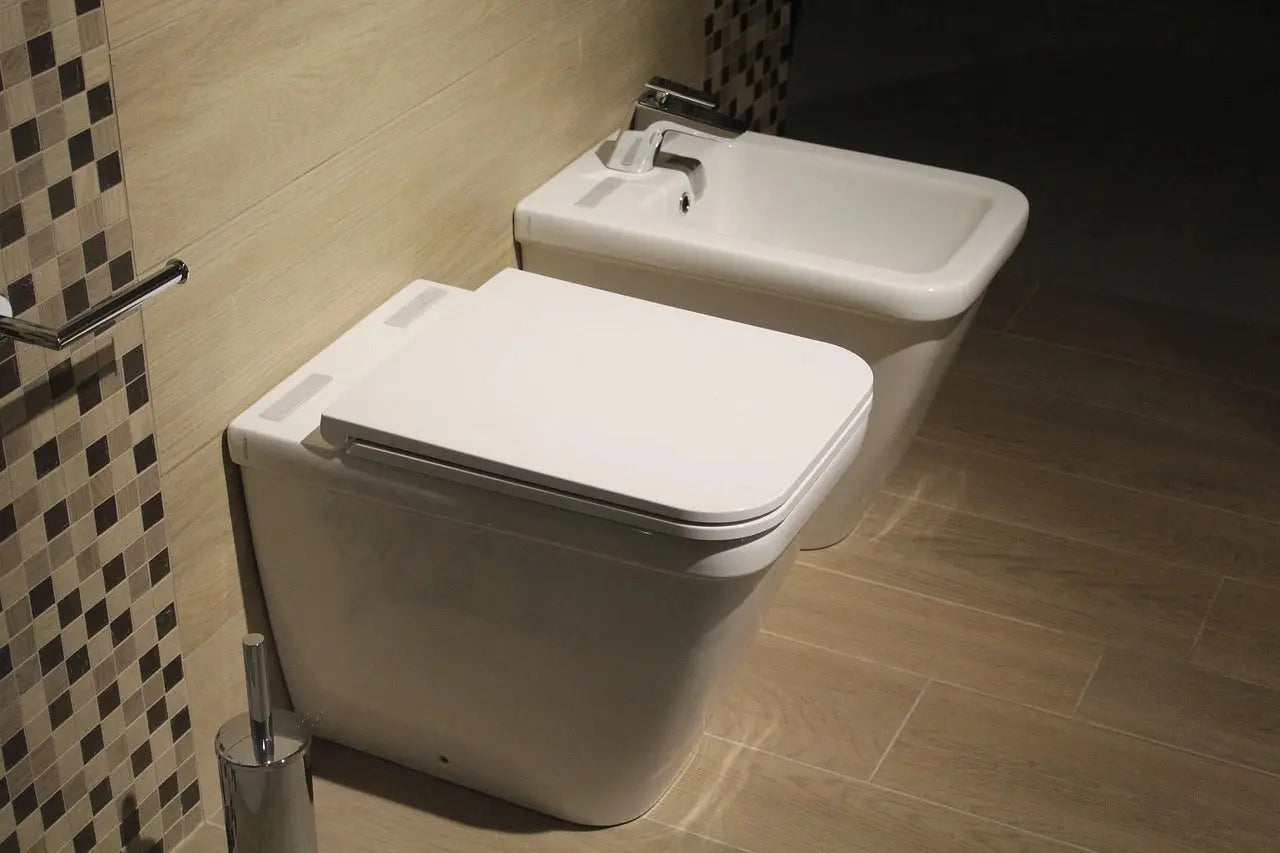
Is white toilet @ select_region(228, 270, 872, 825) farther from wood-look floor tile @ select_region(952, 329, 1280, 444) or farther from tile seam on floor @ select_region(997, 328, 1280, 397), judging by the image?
tile seam on floor @ select_region(997, 328, 1280, 397)

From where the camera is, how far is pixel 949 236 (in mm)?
1791

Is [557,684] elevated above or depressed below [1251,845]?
above

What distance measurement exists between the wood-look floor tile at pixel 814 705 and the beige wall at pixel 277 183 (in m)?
0.52

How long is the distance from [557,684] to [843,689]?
41 cm

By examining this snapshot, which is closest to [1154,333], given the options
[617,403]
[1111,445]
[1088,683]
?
[1111,445]

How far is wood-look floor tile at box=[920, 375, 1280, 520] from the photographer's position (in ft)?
6.64

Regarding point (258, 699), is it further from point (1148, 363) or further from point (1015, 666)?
point (1148, 363)

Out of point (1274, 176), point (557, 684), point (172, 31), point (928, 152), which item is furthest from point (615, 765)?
point (1274, 176)

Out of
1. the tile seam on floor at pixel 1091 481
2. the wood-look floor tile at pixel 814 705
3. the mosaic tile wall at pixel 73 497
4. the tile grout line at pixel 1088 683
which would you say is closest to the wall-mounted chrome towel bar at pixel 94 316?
the mosaic tile wall at pixel 73 497

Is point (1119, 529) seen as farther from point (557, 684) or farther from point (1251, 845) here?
point (557, 684)

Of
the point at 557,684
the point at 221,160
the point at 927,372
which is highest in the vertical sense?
the point at 221,160

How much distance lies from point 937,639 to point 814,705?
19 centimetres

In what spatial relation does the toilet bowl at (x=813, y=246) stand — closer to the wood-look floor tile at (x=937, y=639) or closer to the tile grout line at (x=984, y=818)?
the wood-look floor tile at (x=937, y=639)

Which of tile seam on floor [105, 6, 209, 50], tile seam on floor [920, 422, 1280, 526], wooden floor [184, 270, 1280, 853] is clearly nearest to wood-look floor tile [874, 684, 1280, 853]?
wooden floor [184, 270, 1280, 853]
